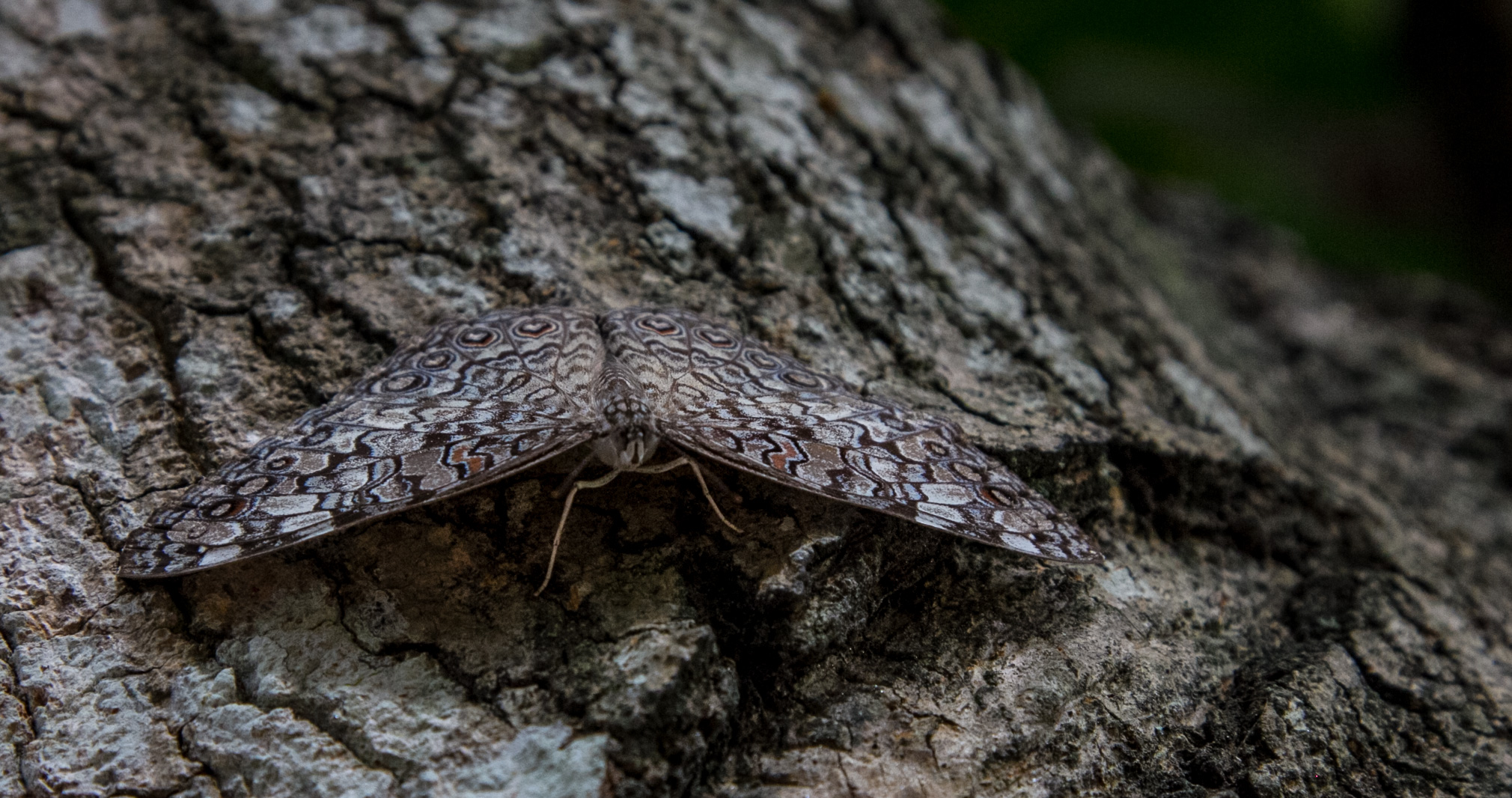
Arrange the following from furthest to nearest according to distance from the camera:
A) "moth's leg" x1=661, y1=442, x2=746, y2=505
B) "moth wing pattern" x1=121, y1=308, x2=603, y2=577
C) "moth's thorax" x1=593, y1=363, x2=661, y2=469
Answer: "moth's leg" x1=661, y1=442, x2=746, y2=505, "moth's thorax" x1=593, y1=363, x2=661, y2=469, "moth wing pattern" x1=121, y1=308, x2=603, y2=577

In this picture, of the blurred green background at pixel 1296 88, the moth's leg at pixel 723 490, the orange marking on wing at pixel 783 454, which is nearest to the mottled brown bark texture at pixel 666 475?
the moth's leg at pixel 723 490

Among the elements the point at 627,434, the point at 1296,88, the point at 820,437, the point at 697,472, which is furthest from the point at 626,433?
the point at 1296,88

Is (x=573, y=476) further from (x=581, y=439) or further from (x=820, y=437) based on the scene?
(x=820, y=437)

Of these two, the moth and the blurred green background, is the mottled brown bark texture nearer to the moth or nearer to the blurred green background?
the moth

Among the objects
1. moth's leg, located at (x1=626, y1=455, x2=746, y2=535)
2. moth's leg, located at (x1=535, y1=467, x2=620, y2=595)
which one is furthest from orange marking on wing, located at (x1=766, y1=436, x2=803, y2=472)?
moth's leg, located at (x1=535, y1=467, x2=620, y2=595)

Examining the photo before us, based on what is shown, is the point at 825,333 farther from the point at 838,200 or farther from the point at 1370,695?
the point at 1370,695

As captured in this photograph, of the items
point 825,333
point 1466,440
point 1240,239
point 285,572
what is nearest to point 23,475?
point 285,572
